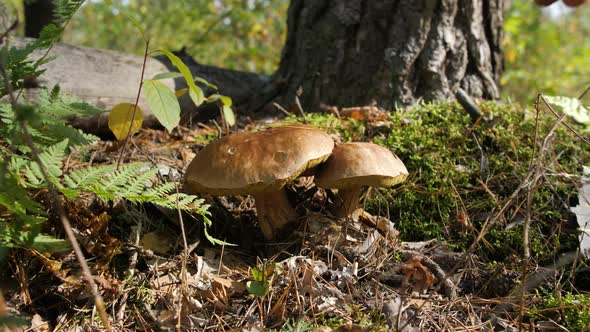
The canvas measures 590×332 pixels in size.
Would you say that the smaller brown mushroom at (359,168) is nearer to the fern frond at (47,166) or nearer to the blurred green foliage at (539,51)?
the fern frond at (47,166)

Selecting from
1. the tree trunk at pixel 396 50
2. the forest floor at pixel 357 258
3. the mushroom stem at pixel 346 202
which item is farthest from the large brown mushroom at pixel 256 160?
the tree trunk at pixel 396 50

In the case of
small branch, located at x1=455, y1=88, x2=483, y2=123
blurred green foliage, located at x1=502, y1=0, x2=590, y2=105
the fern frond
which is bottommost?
blurred green foliage, located at x1=502, y1=0, x2=590, y2=105

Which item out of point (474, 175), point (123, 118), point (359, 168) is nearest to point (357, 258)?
point (359, 168)

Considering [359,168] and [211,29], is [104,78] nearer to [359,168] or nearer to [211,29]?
[359,168]

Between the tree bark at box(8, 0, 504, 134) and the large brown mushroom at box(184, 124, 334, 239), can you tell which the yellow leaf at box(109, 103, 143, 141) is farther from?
the tree bark at box(8, 0, 504, 134)

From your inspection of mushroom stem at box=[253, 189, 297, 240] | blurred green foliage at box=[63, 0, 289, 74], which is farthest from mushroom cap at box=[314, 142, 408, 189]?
blurred green foliage at box=[63, 0, 289, 74]

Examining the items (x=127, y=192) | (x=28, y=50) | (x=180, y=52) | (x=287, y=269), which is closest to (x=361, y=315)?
(x=287, y=269)

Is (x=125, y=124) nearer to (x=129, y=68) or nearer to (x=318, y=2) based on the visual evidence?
(x=129, y=68)
